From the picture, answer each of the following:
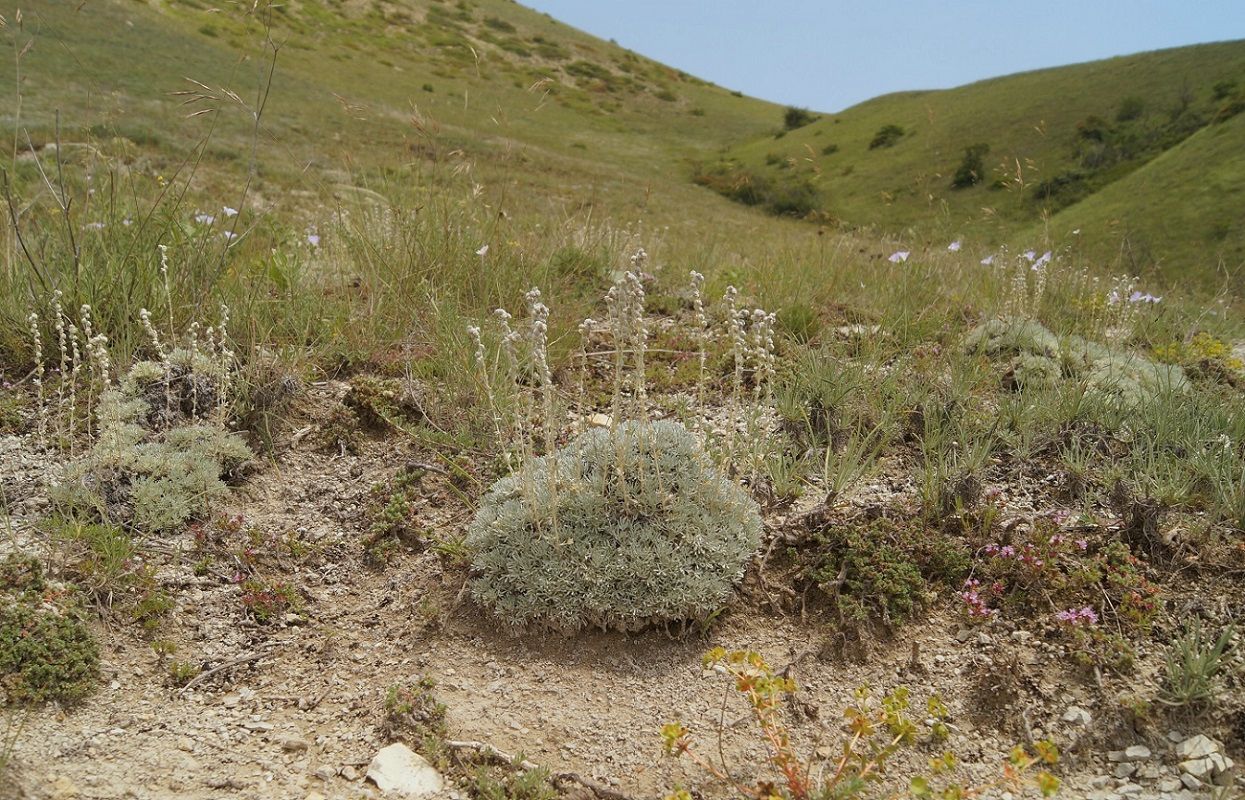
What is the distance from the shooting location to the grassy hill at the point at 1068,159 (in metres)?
11.8

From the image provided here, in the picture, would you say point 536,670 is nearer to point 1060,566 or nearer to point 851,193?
point 1060,566

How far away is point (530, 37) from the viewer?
162 feet

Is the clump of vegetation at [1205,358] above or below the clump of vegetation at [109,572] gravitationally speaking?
above

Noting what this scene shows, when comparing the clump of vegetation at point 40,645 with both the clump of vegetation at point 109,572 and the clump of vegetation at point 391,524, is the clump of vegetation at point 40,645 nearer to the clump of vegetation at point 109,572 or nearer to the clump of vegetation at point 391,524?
the clump of vegetation at point 109,572

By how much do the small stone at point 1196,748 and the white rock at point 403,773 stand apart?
221 centimetres

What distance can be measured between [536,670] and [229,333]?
2714 millimetres

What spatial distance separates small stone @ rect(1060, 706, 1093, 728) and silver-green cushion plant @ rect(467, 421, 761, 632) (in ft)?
3.71

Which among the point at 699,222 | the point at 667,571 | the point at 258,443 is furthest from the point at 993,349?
the point at 699,222

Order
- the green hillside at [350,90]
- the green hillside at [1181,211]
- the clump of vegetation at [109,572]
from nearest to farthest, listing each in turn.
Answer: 1. the clump of vegetation at [109,572]
2. the green hillside at [350,90]
3. the green hillside at [1181,211]

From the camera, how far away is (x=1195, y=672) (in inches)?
94.6

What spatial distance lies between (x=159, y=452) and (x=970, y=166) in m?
20.3

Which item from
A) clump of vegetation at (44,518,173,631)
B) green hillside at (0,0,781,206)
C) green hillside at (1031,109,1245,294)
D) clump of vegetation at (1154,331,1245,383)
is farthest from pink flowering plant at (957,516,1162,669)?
green hillside at (1031,109,1245,294)

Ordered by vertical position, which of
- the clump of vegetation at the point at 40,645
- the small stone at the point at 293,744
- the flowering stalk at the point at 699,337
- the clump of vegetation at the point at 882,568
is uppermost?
the flowering stalk at the point at 699,337

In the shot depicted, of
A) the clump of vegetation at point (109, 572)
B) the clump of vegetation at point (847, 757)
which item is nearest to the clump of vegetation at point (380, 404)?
the clump of vegetation at point (109, 572)
